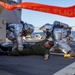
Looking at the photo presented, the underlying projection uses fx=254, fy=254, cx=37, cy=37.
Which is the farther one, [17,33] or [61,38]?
[61,38]

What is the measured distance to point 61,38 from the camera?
281 inches

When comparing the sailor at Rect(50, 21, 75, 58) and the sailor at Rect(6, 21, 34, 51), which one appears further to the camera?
the sailor at Rect(50, 21, 75, 58)

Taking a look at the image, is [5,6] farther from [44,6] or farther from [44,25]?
[44,25]

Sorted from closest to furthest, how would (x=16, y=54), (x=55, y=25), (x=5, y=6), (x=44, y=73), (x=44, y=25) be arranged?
(x=44, y=73)
(x=5, y=6)
(x=16, y=54)
(x=55, y=25)
(x=44, y=25)

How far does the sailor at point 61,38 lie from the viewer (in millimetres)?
6863

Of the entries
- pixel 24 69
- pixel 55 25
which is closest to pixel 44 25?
pixel 55 25

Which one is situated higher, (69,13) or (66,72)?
(69,13)

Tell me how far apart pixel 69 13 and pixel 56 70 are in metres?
1.15

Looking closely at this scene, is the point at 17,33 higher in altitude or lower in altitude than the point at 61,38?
higher

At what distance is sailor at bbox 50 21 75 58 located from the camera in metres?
6.86

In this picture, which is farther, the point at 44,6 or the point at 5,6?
the point at 5,6

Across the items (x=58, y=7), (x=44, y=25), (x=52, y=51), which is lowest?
(x=52, y=51)

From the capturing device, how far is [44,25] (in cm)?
818

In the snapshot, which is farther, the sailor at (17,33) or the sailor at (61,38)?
the sailor at (61,38)
